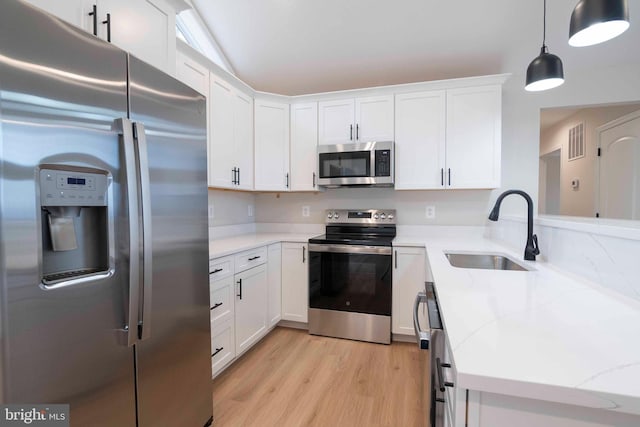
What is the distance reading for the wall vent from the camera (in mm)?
4102

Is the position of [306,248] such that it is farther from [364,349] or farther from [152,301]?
[152,301]

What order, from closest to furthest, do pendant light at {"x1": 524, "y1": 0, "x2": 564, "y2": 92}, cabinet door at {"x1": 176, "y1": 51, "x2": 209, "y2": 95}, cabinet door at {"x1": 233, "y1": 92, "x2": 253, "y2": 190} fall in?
pendant light at {"x1": 524, "y1": 0, "x2": 564, "y2": 92} → cabinet door at {"x1": 176, "y1": 51, "x2": 209, "y2": 95} → cabinet door at {"x1": 233, "y1": 92, "x2": 253, "y2": 190}

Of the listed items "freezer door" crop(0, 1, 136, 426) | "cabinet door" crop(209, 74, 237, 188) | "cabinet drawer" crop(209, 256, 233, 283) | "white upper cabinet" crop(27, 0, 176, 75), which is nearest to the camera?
"freezer door" crop(0, 1, 136, 426)

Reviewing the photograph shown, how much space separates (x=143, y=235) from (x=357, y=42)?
2435mm

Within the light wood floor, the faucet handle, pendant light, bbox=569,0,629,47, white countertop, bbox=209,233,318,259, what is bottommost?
the light wood floor

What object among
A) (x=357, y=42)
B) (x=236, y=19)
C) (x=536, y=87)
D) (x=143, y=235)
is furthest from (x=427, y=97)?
(x=143, y=235)

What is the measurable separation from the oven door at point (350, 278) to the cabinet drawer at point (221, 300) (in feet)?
2.73

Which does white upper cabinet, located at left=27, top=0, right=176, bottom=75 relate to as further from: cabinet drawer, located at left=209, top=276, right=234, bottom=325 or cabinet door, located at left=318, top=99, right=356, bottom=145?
cabinet door, located at left=318, top=99, right=356, bottom=145

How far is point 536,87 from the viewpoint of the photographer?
1.63 metres

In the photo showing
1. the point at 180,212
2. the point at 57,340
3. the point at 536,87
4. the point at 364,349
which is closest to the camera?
the point at 57,340

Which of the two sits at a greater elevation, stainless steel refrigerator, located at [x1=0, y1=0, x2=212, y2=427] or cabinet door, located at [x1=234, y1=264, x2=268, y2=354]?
stainless steel refrigerator, located at [x1=0, y1=0, x2=212, y2=427]

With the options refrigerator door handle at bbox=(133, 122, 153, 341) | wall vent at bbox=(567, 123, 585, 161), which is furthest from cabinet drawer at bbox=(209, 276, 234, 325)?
wall vent at bbox=(567, 123, 585, 161)

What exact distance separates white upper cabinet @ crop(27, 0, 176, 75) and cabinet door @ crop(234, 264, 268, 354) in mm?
1463

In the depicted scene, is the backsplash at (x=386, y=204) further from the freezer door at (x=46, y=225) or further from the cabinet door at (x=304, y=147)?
the freezer door at (x=46, y=225)
